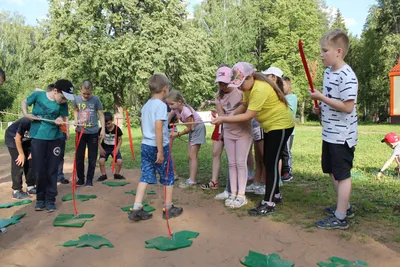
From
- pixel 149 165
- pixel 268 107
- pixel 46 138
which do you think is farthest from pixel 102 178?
pixel 268 107

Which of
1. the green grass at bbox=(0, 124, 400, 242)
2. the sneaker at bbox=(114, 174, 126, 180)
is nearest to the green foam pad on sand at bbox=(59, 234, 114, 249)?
the green grass at bbox=(0, 124, 400, 242)

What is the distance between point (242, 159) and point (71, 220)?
2241mm

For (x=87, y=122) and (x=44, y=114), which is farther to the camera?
(x=87, y=122)

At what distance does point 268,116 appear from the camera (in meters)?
4.45

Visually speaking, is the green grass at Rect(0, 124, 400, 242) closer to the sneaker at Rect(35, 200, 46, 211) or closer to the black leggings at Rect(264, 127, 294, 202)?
the black leggings at Rect(264, 127, 294, 202)

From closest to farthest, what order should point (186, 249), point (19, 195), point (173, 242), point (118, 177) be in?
point (186, 249), point (173, 242), point (19, 195), point (118, 177)

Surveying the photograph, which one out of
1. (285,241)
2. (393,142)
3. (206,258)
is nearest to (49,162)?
(206,258)

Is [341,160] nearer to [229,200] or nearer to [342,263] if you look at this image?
[342,263]

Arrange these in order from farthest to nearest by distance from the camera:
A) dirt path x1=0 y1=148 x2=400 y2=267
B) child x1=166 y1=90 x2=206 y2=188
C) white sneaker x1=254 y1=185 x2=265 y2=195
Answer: child x1=166 y1=90 x2=206 y2=188 < white sneaker x1=254 y1=185 x2=265 y2=195 < dirt path x1=0 y1=148 x2=400 y2=267

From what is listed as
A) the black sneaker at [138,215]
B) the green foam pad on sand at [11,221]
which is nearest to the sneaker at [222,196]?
the black sneaker at [138,215]

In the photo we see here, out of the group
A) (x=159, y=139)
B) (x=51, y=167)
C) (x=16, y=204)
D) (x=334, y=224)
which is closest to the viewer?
(x=334, y=224)

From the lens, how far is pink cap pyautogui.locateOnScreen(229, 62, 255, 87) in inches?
172

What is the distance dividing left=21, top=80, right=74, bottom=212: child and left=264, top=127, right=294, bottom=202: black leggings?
2636 millimetres

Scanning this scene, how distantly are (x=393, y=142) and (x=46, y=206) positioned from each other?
5735mm
